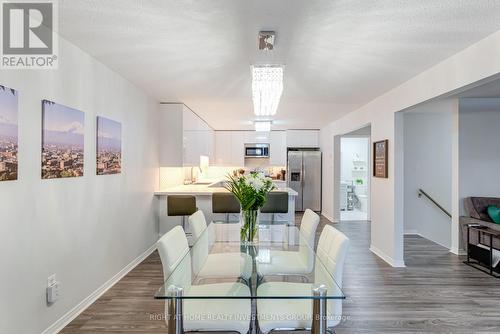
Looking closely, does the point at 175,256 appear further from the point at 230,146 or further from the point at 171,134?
the point at 230,146

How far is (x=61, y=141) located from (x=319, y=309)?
2214 millimetres

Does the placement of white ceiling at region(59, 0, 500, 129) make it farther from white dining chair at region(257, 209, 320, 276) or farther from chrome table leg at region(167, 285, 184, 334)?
chrome table leg at region(167, 285, 184, 334)

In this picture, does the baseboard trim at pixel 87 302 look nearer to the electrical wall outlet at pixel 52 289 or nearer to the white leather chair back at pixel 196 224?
the electrical wall outlet at pixel 52 289

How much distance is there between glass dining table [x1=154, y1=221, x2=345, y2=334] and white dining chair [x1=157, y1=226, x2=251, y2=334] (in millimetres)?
→ 11

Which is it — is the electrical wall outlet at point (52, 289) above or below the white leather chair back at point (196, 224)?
below

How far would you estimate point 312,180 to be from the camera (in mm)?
8203

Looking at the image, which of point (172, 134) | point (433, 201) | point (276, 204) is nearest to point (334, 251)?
point (276, 204)

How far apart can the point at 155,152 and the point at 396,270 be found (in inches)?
148

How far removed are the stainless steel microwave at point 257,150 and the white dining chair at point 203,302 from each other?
647 centimetres

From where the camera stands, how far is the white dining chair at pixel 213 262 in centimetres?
235

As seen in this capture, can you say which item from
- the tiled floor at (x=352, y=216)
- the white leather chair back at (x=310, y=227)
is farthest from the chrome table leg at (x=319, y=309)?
the tiled floor at (x=352, y=216)

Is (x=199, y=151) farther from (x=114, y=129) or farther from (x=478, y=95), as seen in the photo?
(x=478, y=95)

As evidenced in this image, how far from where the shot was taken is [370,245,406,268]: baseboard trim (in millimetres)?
4023

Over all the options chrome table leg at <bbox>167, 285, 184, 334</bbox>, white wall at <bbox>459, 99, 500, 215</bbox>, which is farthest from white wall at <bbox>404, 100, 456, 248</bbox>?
chrome table leg at <bbox>167, 285, 184, 334</bbox>
